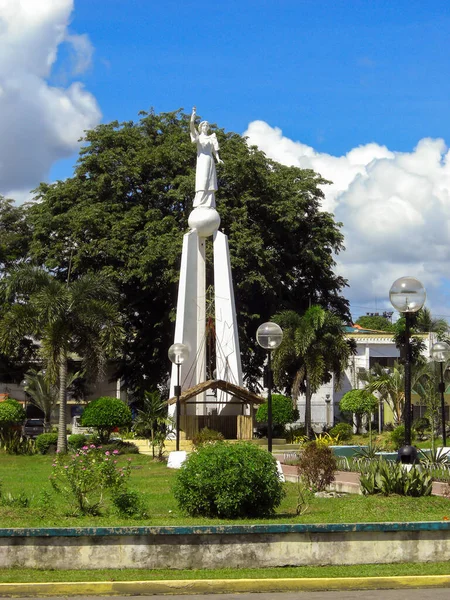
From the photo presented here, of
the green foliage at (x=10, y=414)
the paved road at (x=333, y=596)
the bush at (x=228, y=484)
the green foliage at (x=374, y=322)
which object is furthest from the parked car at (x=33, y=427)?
the green foliage at (x=374, y=322)

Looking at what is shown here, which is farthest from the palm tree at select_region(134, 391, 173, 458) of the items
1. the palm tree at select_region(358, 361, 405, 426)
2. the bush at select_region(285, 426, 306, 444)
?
the palm tree at select_region(358, 361, 405, 426)

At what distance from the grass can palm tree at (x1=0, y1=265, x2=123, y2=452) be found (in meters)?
20.7

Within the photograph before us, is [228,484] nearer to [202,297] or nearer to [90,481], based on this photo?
[90,481]

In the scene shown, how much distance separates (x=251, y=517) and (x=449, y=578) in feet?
10.7

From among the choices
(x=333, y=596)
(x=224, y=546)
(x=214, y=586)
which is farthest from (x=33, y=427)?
(x=333, y=596)

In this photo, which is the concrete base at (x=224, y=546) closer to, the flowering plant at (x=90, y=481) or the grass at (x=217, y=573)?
the grass at (x=217, y=573)

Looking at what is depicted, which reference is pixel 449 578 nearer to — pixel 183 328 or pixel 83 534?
pixel 83 534

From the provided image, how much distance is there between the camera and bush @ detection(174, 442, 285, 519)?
39.3 ft

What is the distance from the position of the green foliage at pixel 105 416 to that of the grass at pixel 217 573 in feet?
71.7

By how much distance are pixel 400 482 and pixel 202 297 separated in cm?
1994

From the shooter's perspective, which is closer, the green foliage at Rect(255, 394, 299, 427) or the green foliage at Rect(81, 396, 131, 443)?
the green foliage at Rect(81, 396, 131, 443)

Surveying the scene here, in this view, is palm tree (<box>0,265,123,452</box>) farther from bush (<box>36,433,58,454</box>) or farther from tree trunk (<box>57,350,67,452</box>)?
bush (<box>36,433,58,454</box>)

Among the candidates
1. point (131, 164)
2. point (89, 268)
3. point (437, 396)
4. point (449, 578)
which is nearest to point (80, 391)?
point (89, 268)

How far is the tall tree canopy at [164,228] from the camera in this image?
39.4 m
